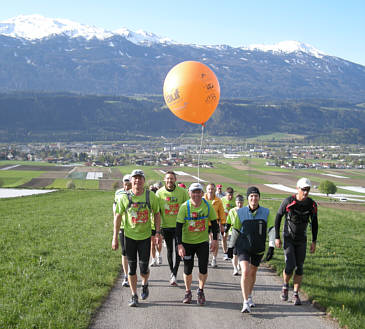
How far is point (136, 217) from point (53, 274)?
8.50 ft

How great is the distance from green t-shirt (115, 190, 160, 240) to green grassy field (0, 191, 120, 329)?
1.36 metres

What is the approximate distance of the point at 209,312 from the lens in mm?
6414

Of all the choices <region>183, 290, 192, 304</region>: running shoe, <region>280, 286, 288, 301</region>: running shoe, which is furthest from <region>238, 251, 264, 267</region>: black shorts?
<region>183, 290, 192, 304</region>: running shoe

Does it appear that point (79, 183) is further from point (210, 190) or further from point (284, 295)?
point (284, 295)

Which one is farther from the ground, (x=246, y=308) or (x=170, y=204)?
(x=170, y=204)

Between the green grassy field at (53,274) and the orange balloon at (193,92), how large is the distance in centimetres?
488

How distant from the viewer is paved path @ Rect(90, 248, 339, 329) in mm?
5914

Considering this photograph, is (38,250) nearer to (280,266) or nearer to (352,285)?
(280,266)

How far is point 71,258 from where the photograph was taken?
917cm

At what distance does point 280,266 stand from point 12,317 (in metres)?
6.29

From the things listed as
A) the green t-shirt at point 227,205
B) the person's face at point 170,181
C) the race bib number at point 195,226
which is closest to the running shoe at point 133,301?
the race bib number at point 195,226

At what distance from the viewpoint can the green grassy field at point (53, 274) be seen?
5.81 meters

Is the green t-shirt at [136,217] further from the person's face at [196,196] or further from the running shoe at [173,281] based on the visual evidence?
the running shoe at [173,281]

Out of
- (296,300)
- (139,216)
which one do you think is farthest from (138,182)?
(296,300)
